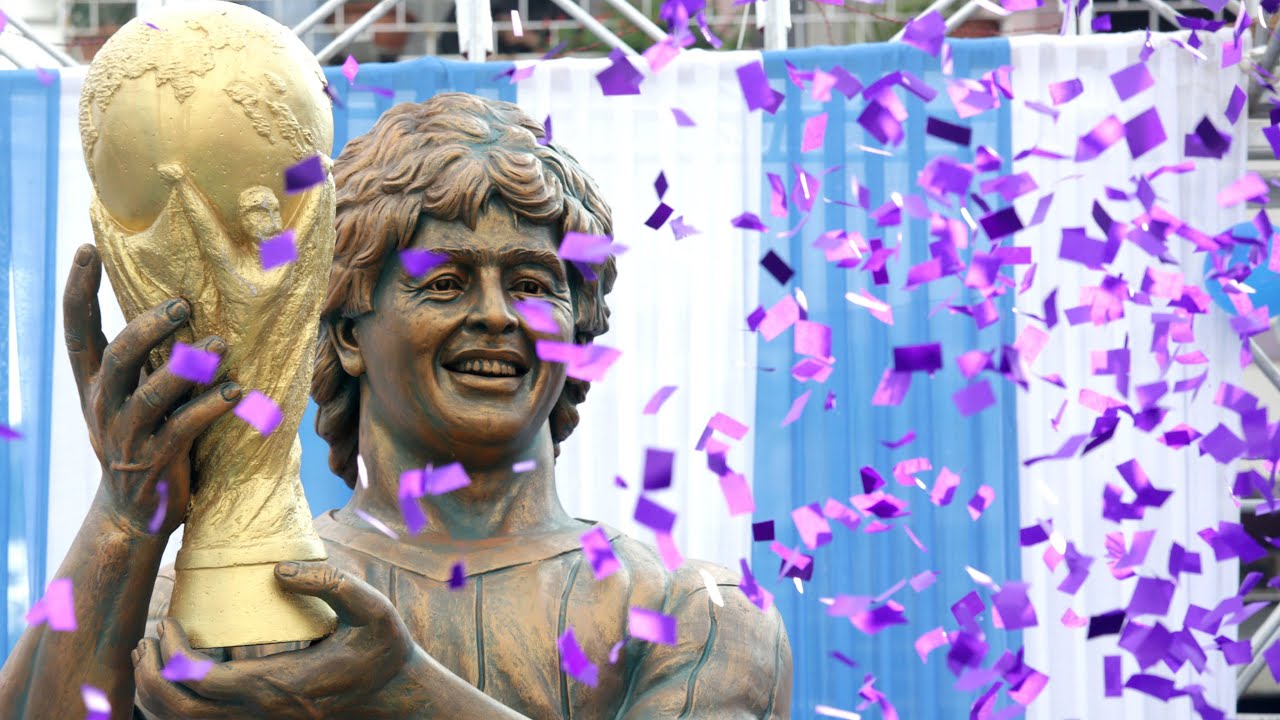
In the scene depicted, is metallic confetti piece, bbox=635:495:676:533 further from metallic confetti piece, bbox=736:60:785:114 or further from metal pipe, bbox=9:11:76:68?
metal pipe, bbox=9:11:76:68

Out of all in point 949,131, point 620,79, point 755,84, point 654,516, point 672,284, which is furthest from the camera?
point 672,284

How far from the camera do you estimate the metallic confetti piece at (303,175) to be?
2148mm

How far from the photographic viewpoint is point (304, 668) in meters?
2.18

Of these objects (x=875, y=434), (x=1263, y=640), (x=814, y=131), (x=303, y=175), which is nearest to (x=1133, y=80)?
(x=814, y=131)

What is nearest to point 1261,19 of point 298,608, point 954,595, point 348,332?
point 954,595

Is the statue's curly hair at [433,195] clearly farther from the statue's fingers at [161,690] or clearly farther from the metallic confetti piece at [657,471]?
the statue's fingers at [161,690]

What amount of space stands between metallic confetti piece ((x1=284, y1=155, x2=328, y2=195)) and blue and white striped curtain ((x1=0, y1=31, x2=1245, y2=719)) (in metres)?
3.83

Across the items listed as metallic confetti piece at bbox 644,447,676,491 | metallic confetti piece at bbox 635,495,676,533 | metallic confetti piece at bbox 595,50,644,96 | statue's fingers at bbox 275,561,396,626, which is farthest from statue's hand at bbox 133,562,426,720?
metallic confetti piece at bbox 595,50,644,96

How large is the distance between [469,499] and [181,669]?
0.62 metres

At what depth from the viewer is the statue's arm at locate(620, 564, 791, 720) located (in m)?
2.51

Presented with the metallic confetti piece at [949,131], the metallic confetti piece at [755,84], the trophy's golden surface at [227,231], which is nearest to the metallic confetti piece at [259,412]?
the trophy's golden surface at [227,231]

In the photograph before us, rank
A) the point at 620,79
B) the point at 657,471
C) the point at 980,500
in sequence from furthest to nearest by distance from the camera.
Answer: the point at 980,500 → the point at 620,79 → the point at 657,471

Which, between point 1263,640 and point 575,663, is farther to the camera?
point 1263,640

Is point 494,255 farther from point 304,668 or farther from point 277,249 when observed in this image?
point 304,668
